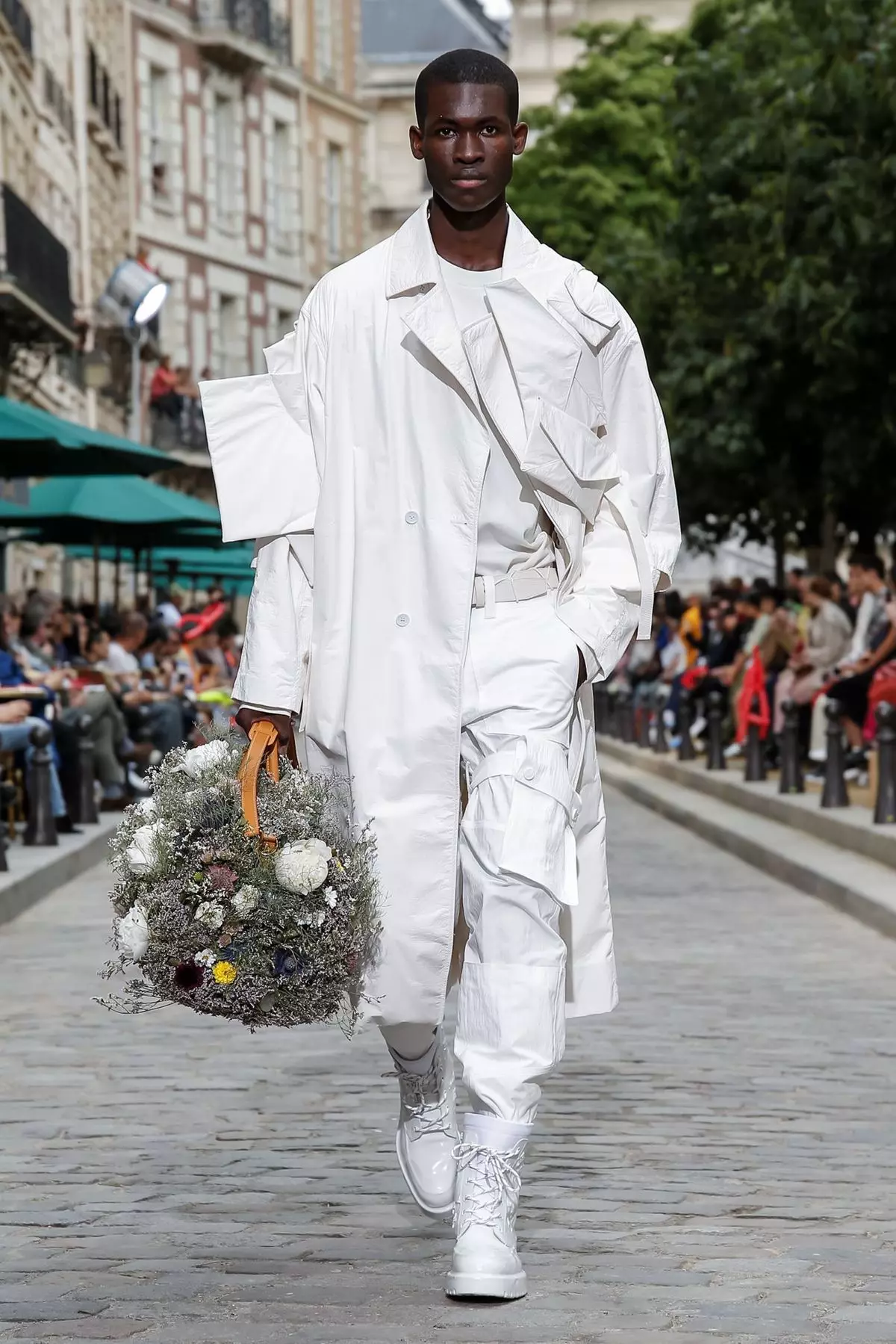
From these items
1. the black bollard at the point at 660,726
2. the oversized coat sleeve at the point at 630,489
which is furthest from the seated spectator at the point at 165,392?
the oversized coat sleeve at the point at 630,489

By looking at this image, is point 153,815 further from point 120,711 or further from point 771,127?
point 771,127

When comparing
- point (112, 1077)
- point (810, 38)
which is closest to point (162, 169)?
point (810, 38)

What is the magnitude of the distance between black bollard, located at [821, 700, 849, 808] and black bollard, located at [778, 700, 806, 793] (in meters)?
1.93

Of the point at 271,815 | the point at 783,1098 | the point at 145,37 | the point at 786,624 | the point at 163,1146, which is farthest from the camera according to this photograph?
the point at 145,37

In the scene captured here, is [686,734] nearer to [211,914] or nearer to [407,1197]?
[407,1197]

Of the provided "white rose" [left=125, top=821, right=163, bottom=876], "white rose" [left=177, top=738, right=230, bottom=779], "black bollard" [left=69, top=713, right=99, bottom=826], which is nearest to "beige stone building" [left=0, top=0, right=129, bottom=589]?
"black bollard" [left=69, top=713, right=99, bottom=826]

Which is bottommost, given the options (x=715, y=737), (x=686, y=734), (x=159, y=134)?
(x=686, y=734)

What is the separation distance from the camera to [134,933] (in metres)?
4.60

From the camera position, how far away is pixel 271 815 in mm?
4641

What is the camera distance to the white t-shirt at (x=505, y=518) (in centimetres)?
489

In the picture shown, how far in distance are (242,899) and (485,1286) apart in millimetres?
810

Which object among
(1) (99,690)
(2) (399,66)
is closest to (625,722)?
(1) (99,690)

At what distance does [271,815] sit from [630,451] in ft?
3.41

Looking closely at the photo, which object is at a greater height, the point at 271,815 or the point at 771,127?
the point at 771,127
